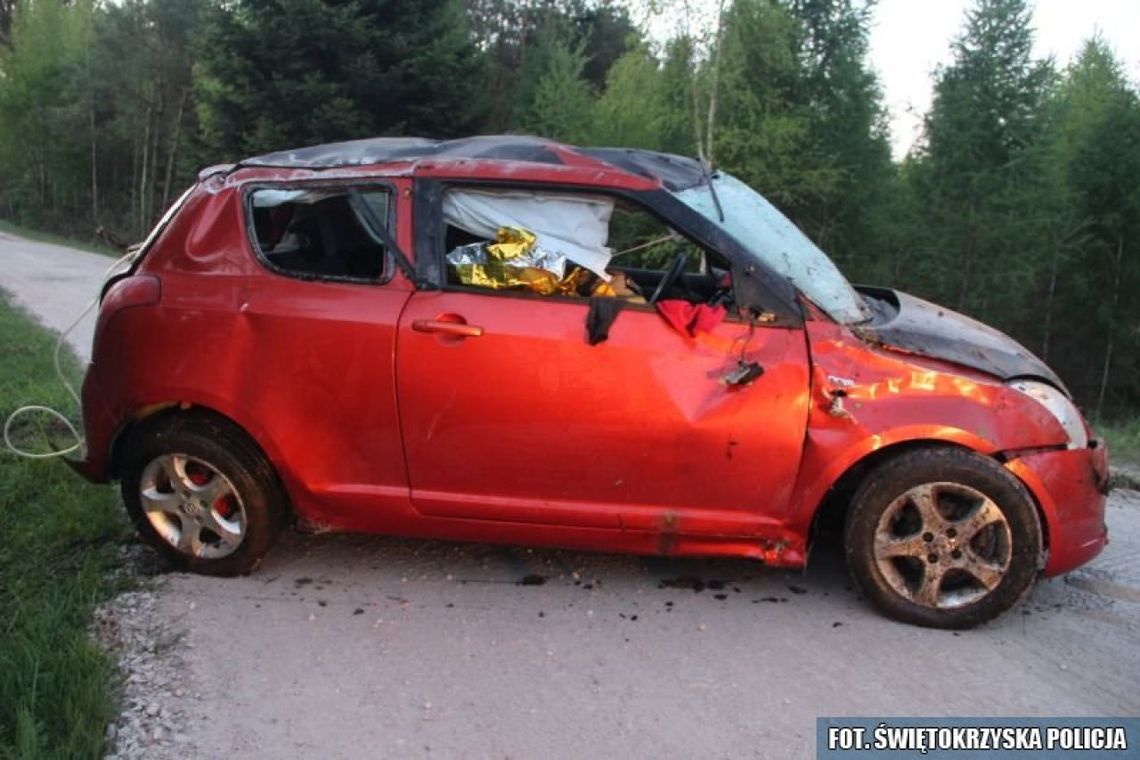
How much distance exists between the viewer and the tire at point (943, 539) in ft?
11.3

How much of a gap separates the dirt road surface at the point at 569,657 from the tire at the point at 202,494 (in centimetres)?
13

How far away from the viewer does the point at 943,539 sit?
11.5 ft

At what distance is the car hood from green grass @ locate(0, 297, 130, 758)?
9.64ft

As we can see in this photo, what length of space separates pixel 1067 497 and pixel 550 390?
196 centimetres

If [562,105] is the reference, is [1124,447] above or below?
below

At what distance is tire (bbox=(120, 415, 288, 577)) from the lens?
12.8 feet

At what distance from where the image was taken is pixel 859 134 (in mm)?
21469

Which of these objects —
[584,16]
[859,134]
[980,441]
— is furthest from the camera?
[584,16]

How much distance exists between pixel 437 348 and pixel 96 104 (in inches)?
1472

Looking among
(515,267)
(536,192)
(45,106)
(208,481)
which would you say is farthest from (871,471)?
(45,106)

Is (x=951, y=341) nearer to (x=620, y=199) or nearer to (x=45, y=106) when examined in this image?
(x=620, y=199)

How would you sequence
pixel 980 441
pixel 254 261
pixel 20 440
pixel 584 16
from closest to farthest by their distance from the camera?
pixel 980 441 → pixel 254 261 → pixel 20 440 → pixel 584 16

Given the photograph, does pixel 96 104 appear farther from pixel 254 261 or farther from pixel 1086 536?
pixel 1086 536

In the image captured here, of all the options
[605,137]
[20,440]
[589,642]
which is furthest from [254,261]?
[605,137]
